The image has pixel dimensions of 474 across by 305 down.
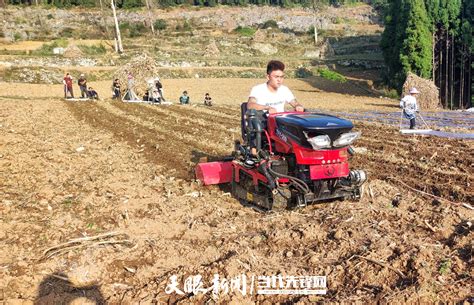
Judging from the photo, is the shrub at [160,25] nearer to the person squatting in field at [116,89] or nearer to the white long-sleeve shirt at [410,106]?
the person squatting in field at [116,89]

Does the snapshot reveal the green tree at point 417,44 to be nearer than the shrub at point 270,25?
Yes

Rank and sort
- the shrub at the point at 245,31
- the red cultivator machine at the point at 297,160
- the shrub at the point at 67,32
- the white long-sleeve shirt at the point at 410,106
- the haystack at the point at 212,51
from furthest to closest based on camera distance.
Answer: the shrub at the point at 245,31 → the shrub at the point at 67,32 → the haystack at the point at 212,51 → the white long-sleeve shirt at the point at 410,106 → the red cultivator machine at the point at 297,160

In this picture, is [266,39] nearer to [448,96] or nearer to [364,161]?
[448,96]

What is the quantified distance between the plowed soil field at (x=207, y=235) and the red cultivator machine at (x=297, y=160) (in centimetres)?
19

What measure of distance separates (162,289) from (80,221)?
198 centimetres

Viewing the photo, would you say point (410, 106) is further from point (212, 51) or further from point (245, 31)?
point (245, 31)

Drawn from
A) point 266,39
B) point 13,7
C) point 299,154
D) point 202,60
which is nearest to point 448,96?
point 202,60

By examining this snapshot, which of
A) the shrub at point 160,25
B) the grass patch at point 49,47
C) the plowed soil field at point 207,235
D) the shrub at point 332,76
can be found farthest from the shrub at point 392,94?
the shrub at point 160,25

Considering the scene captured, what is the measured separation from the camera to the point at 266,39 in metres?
60.8

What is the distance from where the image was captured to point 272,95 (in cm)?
572

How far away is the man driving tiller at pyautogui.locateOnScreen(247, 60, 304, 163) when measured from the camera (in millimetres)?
5414

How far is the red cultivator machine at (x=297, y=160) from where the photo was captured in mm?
4605

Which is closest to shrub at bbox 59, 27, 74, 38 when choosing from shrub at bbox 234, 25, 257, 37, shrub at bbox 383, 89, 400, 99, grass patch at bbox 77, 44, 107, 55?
grass patch at bbox 77, 44, 107, 55

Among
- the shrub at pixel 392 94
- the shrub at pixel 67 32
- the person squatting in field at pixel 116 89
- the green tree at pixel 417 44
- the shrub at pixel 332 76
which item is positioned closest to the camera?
the person squatting in field at pixel 116 89
